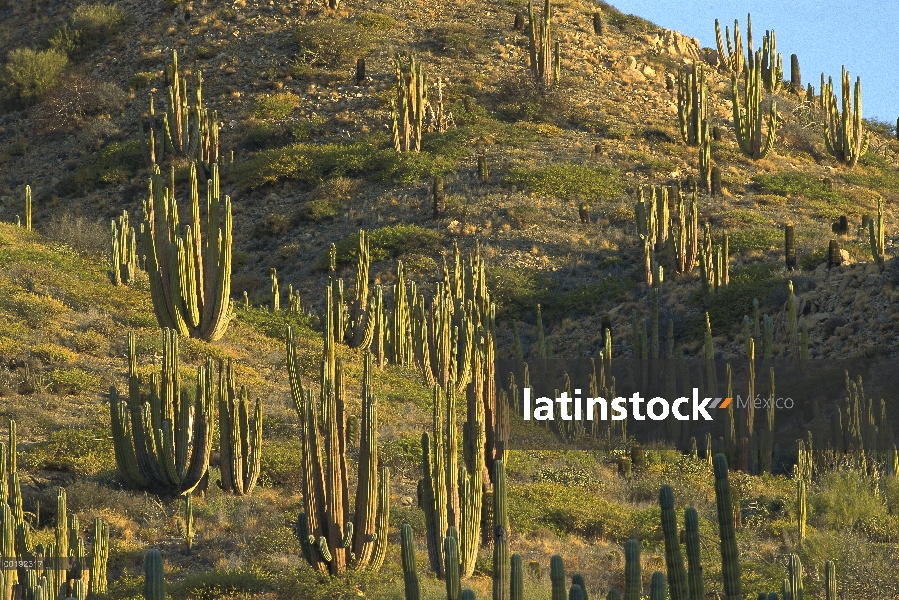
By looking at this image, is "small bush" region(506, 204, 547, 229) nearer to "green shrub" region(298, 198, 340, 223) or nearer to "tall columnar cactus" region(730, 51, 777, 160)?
"green shrub" region(298, 198, 340, 223)

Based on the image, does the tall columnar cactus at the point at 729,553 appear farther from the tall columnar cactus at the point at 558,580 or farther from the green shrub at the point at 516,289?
the green shrub at the point at 516,289

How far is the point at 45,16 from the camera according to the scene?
46.6 m

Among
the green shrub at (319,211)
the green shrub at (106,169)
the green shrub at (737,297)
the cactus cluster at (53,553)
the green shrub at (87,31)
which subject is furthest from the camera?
the green shrub at (87,31)

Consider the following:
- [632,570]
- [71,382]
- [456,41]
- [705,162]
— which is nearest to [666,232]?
[705,162]

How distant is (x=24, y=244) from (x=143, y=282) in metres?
2.91

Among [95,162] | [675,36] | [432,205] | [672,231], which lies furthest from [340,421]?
[675,36]

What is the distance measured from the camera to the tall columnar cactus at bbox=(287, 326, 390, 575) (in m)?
10.6

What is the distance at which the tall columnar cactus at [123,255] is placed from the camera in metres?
20.8

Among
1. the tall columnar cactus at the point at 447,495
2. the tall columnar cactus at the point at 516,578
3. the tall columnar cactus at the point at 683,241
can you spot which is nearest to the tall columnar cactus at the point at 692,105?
the tall columnar cactus at the point at 683,241

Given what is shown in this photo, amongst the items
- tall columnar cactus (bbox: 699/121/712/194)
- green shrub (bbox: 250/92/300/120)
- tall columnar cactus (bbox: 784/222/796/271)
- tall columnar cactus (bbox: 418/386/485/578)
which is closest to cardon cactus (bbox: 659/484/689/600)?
tall columnar cactus (bbox: 418/386/485/578)

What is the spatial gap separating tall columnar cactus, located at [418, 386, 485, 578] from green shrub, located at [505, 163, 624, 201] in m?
20.7

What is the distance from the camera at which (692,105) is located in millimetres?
34500

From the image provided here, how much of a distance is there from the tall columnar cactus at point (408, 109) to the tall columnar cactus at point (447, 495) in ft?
72.6

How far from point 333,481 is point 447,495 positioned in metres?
1.09
